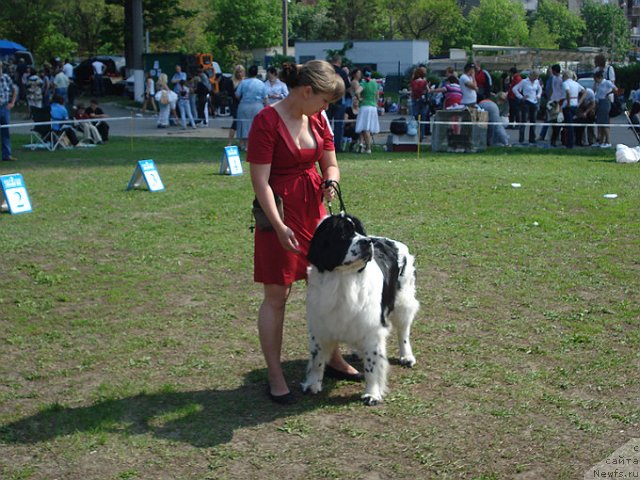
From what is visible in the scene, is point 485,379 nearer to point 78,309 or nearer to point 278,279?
point 278,279

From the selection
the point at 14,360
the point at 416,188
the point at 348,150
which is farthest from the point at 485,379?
the point at 348,150

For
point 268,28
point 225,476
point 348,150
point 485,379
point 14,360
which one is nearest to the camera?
point 225,476

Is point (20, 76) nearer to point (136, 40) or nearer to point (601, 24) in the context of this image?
point (136, 40)

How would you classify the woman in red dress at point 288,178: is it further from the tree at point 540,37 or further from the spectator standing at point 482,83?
the tree at point 540,37

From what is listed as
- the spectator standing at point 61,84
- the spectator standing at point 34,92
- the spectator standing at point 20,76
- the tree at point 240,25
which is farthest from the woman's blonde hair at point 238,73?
the tree at point 240,25

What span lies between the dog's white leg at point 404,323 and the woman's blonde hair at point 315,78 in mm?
1599

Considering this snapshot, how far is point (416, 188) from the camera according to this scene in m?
13.1

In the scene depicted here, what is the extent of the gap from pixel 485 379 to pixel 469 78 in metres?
15.1

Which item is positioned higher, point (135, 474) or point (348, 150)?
point (348, 150)

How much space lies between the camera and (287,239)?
465 cm

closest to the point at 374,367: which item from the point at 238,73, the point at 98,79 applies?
the point at 238,73

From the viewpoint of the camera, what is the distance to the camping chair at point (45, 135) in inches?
789

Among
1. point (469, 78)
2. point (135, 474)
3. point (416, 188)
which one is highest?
point (469, 78)

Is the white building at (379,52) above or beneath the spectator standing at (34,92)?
above
